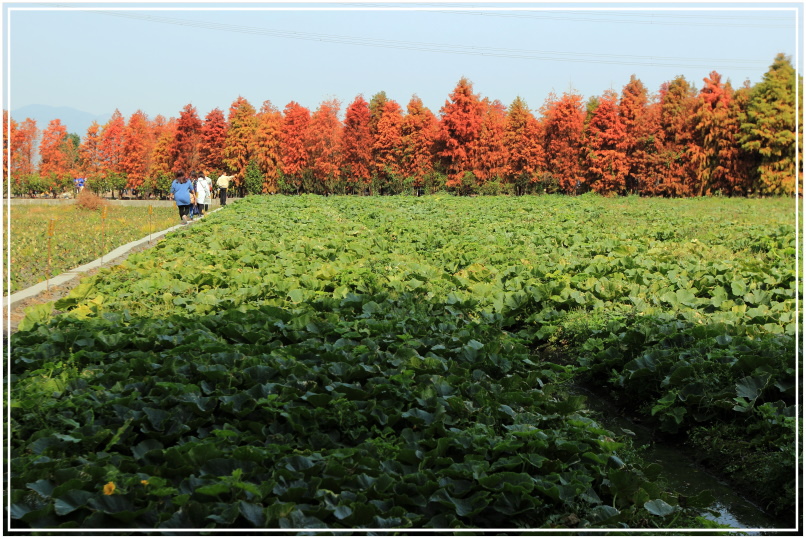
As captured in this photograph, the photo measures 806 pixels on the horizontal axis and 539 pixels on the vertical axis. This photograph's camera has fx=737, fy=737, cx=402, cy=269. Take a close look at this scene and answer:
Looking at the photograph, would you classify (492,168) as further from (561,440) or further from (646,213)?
(561,440)

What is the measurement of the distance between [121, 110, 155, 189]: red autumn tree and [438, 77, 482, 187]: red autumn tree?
1302 cm

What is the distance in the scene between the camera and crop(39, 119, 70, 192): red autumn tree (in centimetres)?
2000

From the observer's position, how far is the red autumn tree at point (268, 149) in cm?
3462

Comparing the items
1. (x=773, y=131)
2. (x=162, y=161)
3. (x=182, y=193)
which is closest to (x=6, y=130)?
(x=182, y=193)

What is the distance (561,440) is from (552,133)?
32.3 meters

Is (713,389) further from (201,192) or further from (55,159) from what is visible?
(55,159)

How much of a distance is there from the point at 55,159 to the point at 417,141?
17.1 meters

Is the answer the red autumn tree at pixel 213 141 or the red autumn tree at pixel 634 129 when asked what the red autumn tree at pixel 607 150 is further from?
the red autumn tree at pixel 213 141

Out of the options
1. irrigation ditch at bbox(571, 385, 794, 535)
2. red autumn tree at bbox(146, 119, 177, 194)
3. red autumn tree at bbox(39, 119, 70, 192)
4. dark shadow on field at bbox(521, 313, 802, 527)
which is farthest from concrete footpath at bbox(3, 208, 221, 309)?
red autumn tree at bbox(146, 119, 177, 194)

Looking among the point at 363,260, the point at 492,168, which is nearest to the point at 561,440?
the point at 363,260

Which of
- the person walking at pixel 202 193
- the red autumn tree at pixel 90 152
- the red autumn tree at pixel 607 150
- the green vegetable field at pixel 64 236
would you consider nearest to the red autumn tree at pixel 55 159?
the red autumn tree at pixel 90 152

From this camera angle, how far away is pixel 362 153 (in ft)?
116

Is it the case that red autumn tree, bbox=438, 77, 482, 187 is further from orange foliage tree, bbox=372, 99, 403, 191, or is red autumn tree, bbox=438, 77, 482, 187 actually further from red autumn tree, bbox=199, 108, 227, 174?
red autumn tree, bbox=199, 108, 227, 174

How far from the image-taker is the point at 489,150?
113 ft
